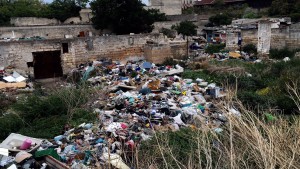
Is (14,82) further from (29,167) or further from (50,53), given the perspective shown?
(29,167)

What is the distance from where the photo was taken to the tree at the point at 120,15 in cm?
1991

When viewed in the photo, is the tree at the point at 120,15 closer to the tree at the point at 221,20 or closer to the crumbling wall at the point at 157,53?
the tree at the point at 221,20

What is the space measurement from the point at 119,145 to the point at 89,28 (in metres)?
17.6

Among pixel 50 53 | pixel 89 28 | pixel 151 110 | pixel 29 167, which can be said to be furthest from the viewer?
pixel 89 28

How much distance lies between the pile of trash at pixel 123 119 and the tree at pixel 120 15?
950 cm

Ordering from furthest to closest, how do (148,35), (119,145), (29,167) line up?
(148,35), (119,145), (29,167)

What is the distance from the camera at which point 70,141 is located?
18.6ft

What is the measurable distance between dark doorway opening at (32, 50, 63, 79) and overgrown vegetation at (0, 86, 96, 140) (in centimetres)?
419

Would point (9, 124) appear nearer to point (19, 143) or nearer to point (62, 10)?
point (19, 143)

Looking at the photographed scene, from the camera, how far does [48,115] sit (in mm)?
6766

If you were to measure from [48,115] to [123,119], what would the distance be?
5.80 ft

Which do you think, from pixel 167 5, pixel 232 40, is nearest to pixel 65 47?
pixel 232 40

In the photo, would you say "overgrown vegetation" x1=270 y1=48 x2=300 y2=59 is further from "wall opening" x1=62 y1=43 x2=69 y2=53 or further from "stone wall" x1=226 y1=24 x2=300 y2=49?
"wall opening" x1=62 y1=43 x2=69 y2=53

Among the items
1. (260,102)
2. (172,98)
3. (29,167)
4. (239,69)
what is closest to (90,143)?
(29,167)
